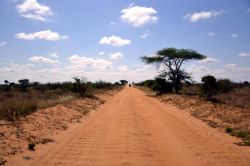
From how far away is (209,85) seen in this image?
29641 millimetres

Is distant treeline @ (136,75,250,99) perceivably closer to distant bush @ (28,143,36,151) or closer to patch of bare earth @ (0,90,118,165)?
patch of bare earth @ (0,90,118,165)

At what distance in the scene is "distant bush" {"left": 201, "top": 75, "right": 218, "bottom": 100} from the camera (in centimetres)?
2959

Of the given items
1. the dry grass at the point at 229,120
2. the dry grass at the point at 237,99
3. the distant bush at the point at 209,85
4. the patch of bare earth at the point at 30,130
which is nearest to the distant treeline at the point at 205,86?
the distant bush at the point at 209,85

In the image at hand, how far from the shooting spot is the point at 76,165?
858cm

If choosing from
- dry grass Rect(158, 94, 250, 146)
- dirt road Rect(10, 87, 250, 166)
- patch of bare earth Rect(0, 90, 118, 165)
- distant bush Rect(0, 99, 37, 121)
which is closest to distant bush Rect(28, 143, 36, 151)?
patch of bare earth Rect(0, 90, 118, 165)

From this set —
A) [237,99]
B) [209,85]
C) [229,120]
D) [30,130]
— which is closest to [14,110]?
[30,130]

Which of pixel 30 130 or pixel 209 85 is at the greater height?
pixel 209 85

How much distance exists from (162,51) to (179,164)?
39.4m

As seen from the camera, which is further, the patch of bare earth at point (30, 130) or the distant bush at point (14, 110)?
the distant bush at point (14, 110)

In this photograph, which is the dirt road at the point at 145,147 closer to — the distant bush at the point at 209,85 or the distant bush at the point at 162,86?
the distant bush at the point at 209,85

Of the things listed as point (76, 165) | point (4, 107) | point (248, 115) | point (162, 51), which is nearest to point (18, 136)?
point (76, 165)

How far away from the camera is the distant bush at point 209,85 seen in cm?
2959

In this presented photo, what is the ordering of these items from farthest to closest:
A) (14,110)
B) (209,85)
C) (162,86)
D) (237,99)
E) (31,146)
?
(162,86), (237,99), (209,85), (14,110), (31,146)

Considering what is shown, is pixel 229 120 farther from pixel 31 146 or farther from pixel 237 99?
pixel 237 99
